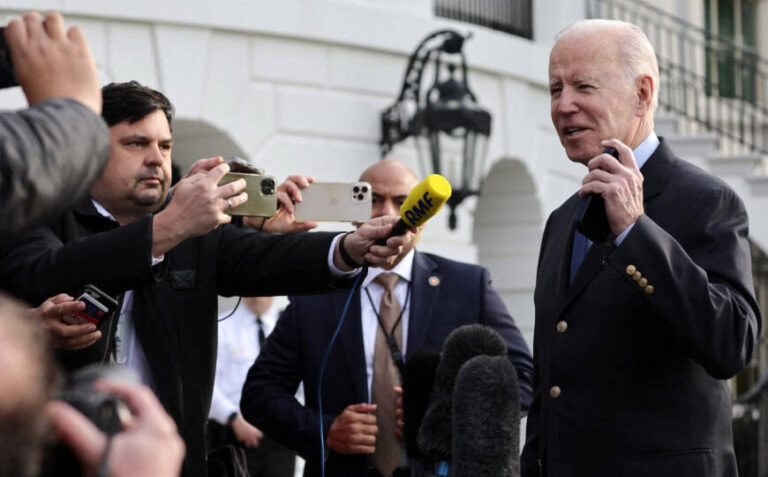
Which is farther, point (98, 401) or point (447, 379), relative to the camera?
point (447, 379)

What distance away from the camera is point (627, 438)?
10.0ft

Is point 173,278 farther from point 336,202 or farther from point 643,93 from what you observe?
point 643,93

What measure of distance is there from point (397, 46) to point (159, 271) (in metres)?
6.74

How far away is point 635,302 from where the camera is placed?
3.10 m

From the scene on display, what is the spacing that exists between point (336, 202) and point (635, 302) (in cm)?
82

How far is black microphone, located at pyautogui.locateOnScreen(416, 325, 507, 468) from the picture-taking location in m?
3.75

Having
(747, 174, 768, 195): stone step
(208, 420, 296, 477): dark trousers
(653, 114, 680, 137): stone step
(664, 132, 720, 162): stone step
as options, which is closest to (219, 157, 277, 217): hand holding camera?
(208, 420, 296, 477): dark trousers

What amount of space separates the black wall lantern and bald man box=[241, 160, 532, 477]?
4530 mm

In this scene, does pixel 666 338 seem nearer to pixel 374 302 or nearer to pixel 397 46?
pixel 374 302

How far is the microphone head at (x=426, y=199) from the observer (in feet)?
9.36

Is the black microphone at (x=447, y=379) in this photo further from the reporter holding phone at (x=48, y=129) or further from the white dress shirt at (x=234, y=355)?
the white dress shirt at (x=234, y=355)

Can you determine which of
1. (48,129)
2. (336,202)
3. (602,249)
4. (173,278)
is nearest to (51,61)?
(48,129)

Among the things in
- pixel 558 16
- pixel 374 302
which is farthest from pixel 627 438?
pixel 558 16

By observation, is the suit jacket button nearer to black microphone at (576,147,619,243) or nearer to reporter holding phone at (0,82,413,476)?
black microphone at (576,147,619,243)
